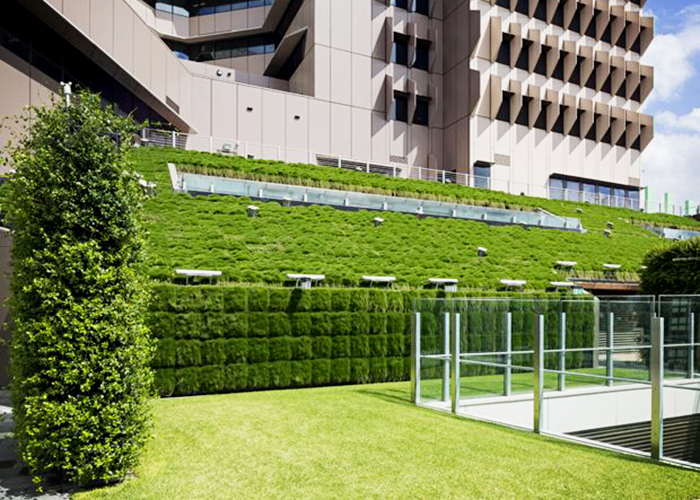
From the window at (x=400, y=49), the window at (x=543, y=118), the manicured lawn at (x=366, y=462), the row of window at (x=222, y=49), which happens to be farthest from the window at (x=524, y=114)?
the manicured lawn at (x=366, y=462)

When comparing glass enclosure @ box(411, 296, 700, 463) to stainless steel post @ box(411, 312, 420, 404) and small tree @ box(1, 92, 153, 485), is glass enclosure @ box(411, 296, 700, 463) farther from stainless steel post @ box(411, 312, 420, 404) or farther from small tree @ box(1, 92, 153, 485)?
small tree @ box(1, 92, 153, 485)

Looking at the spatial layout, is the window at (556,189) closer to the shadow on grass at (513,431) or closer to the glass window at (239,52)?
the glass window at (239,52)

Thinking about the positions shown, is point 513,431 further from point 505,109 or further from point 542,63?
point 542,63

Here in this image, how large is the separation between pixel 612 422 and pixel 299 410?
5728mm

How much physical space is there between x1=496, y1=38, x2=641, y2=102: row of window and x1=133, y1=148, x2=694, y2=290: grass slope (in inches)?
675

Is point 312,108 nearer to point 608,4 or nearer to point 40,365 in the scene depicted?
point 608,4

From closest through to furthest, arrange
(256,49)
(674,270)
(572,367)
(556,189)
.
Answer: (572,367) → (674,270) → (556,189) → (256,49)

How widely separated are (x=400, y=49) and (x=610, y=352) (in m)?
34.2

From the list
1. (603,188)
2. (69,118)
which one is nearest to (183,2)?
(603,188)

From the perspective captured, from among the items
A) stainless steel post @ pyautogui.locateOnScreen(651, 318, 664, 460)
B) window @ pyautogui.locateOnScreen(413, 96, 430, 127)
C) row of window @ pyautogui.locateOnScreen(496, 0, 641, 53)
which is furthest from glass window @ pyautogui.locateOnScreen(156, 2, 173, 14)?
stainless steel post @ pyautogui.locateOnScreen(651, 318, 664, 460)

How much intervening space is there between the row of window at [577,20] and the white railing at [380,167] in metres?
12.8

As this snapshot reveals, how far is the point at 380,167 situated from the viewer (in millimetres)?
37844

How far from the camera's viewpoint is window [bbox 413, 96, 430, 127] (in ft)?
134

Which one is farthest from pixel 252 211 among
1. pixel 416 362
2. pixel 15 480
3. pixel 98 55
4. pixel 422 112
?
pixel 422 112
